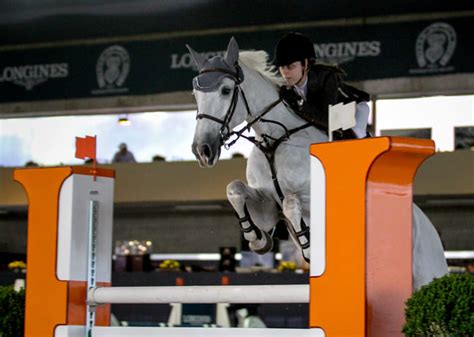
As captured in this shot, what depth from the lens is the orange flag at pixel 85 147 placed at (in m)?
3.77

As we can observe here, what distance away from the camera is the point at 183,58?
40.3ft

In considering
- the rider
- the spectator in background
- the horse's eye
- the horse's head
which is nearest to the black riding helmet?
the rider

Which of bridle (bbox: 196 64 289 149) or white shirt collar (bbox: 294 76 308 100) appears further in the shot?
white shirt collar (bbox: 294 76 308 100)

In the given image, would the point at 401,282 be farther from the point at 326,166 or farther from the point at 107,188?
the point at 107,188

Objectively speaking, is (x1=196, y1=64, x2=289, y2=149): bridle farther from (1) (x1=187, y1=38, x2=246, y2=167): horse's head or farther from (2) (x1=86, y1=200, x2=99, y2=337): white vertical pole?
(2) (x1=86, y1=200, x2=99, y2=337): white vertical pole

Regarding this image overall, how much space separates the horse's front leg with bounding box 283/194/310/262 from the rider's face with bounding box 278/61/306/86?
555 millimetres

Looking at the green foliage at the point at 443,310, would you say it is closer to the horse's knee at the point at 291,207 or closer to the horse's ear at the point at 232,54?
the horse's knee at the point at 291,207

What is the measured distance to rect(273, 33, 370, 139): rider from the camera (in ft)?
13.7

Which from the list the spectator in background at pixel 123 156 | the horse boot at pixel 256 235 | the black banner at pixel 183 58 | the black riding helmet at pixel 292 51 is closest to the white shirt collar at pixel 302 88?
the black riding helmet at pixel 292 51

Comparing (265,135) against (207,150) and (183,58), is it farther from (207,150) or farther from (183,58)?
(183,58)

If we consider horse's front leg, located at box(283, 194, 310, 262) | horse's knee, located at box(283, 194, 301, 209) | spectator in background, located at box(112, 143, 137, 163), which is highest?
spectator in background, located at box(112, 143, 137, 163)

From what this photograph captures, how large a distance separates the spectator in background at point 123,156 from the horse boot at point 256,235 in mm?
8539

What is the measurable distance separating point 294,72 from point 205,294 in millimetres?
1337

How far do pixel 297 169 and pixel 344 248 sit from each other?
1.23 m
